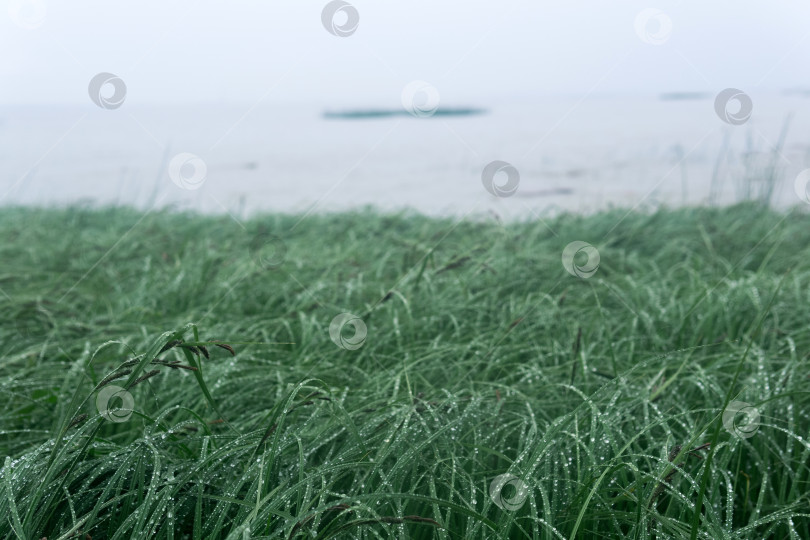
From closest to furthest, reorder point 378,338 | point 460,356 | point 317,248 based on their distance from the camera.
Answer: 1. point 460,356
2. point 378,338
3. point 317,248

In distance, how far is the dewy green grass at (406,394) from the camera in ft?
3.10

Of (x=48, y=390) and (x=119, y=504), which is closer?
(x=119, y=504)

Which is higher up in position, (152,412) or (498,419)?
(498,419)

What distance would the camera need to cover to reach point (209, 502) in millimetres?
1028

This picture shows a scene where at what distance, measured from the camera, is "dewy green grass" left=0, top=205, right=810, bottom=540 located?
0.94m

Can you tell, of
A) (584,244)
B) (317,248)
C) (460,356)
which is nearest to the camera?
(460,356)

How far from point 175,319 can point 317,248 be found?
1.08m

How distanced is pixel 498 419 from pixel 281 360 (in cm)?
60

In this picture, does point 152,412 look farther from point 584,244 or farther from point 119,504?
point 584,244

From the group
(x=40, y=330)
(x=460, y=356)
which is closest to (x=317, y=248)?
(x=40, y=330)

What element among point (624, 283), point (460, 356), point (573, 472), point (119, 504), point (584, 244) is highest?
point (584, 244)

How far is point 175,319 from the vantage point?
6.24ft

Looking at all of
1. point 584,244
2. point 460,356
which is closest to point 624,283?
point 584,244

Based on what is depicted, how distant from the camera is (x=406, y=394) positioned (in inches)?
49.5
